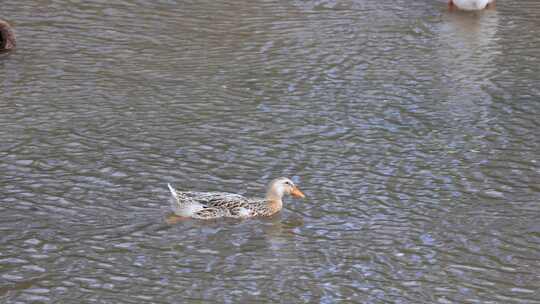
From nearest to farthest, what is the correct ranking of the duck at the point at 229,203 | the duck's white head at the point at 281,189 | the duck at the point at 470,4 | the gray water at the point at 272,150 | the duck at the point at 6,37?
the gray water at the point at 272,150, the duck at the point at 229,203, the duck's white head at the point at 281,189, the duck at the point at 6,37, the duck at the point at 470,4

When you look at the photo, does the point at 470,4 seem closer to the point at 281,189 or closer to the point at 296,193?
the point at 296,193

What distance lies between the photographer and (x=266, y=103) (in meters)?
14.0

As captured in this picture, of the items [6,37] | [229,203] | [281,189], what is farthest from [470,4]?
[229,203]

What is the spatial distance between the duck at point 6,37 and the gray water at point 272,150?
5.0 inches

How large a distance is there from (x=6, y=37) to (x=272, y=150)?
233 inches

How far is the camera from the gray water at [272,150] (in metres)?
9.00

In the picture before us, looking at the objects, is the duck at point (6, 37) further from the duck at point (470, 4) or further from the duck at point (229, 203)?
the duck at point (470, 4)

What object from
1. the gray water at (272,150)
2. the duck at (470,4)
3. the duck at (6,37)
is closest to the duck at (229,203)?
the gray water at (272,150)

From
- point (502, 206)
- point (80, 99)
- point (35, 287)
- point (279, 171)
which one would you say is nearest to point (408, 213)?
point (502, 206)

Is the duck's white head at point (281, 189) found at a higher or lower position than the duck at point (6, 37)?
lower

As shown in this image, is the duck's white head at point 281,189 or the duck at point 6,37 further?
the duck at point 6,37

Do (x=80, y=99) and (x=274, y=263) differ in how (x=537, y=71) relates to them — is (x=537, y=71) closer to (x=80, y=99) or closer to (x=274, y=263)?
(x=80, y=99)

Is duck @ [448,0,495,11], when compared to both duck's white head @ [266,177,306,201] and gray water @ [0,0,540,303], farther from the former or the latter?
duck's white head @ [266,177,306,201]

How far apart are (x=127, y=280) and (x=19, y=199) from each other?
230cm
